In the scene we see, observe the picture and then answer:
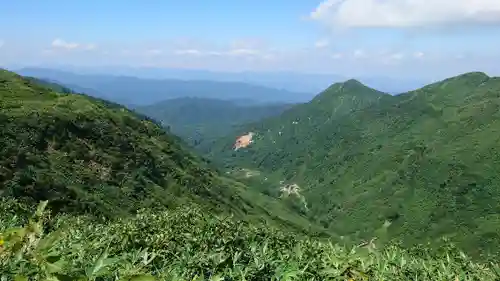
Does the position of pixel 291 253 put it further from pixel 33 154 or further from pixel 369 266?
pixel 33 154

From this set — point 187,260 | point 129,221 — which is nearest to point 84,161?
point 129,221

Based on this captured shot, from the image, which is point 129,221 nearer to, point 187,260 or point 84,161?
point 187,260

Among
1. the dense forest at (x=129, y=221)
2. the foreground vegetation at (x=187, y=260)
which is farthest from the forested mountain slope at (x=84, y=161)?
the foreground vegetation at (x=187, y=260)

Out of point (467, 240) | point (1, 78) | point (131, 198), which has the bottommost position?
point (467, 240)

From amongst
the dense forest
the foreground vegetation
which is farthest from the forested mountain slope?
the foreground vegetation

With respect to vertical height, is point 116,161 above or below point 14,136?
below

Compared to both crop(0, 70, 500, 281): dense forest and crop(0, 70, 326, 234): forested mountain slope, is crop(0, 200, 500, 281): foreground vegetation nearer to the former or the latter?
crop(0, 70, 500, 281): dense forest

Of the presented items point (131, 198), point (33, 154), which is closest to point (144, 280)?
point (33, 154)

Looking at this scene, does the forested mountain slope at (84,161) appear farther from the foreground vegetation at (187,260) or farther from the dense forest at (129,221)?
the foreground vegetation at (187,260)
